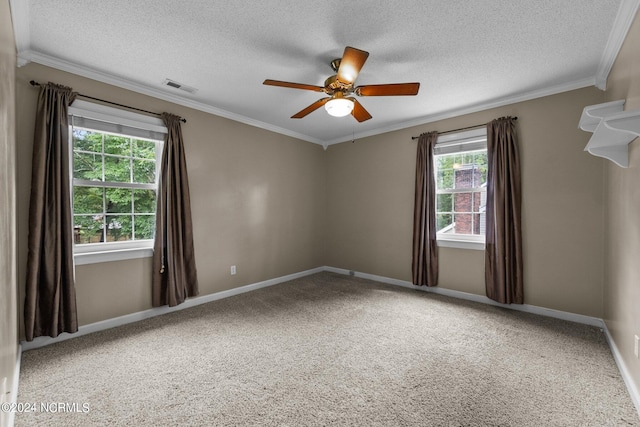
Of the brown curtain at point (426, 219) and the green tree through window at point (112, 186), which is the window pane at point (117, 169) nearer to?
the green tree through window at point (112, 186)

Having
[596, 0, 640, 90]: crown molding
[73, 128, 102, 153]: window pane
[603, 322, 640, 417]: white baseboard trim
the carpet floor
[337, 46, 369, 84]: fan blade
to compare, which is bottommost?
the carpet floor

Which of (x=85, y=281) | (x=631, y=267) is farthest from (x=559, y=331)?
(x=85, y=281)

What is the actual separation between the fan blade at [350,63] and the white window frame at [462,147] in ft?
6.86

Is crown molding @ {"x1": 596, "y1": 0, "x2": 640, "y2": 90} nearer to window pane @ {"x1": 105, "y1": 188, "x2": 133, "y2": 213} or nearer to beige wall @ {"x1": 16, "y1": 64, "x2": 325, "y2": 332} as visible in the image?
beige wall @ {"x1": 16, "y1": 64, "x2": 325, "y2": 332}

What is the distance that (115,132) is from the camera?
287 cm

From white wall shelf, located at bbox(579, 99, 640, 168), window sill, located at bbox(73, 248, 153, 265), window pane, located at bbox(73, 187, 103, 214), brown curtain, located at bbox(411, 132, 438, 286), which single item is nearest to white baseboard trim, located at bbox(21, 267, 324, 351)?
window sill, located at bbox(73, 248, 153, 265)

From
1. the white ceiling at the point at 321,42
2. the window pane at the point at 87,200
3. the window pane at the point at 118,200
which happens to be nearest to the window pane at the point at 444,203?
the white ceiling at the point at 321,42

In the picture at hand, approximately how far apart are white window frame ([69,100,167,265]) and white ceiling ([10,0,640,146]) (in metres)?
0.30

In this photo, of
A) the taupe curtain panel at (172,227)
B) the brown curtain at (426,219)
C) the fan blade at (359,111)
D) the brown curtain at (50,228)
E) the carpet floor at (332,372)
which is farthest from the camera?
the brown curtain at (426,219)

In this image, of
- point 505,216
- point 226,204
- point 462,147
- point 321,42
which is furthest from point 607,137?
point 226,204

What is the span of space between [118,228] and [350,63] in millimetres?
2836

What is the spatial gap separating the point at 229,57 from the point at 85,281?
250 centimetres

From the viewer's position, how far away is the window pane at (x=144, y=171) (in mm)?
3103

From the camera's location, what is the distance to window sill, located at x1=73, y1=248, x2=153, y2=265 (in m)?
2.64
